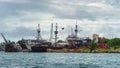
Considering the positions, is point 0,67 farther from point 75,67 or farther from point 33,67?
point 75,67

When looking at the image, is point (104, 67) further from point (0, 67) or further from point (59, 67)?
point (0, 67)

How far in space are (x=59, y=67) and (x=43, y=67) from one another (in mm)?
3314

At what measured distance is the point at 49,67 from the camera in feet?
298

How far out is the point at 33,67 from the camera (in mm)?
90188

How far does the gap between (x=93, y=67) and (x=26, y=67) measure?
45.6 feet

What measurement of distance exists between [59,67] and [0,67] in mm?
12047

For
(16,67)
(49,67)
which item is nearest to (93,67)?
(49,67)

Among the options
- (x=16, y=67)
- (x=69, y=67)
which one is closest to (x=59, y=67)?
(x=69, y=67)

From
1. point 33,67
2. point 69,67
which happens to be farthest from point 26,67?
point 69,67

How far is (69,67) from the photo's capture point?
3570 inches

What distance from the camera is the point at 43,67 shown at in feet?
297

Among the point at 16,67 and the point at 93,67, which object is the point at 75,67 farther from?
the point at 16,67

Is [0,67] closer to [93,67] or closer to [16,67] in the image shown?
[16,67]

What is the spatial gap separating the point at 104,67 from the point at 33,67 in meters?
14.8
